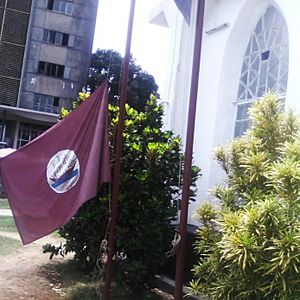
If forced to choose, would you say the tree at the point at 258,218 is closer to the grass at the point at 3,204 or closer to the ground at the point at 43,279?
the ground at the point at 43,279

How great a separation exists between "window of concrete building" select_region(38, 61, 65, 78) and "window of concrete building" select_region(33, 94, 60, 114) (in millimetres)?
1686

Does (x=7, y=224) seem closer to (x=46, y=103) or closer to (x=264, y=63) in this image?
(x=264, y=63)

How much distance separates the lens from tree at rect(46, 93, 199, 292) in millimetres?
5910

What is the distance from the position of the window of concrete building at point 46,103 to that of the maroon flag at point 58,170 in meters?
30.9

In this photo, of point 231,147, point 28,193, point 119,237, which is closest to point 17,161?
point 28,193

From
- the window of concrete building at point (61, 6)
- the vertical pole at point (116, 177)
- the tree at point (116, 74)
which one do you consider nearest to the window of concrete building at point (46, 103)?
the tree at point (116, 74)

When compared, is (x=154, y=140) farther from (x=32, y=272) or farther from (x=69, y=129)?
(x=32, y=272)

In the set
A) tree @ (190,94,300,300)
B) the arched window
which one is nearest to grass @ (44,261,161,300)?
tree @ (190,94,300,300)

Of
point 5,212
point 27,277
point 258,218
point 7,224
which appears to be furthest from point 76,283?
point 5,212

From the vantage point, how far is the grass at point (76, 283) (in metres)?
5.99

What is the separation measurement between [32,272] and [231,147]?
3823mm

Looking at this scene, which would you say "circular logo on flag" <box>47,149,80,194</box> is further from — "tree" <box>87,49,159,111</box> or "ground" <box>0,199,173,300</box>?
"tree" <box>87,49,159,111</box>

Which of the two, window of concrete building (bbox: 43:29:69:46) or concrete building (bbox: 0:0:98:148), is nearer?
concrete building (bbox: 0:0:98:148)

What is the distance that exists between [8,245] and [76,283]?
9.23 feet
